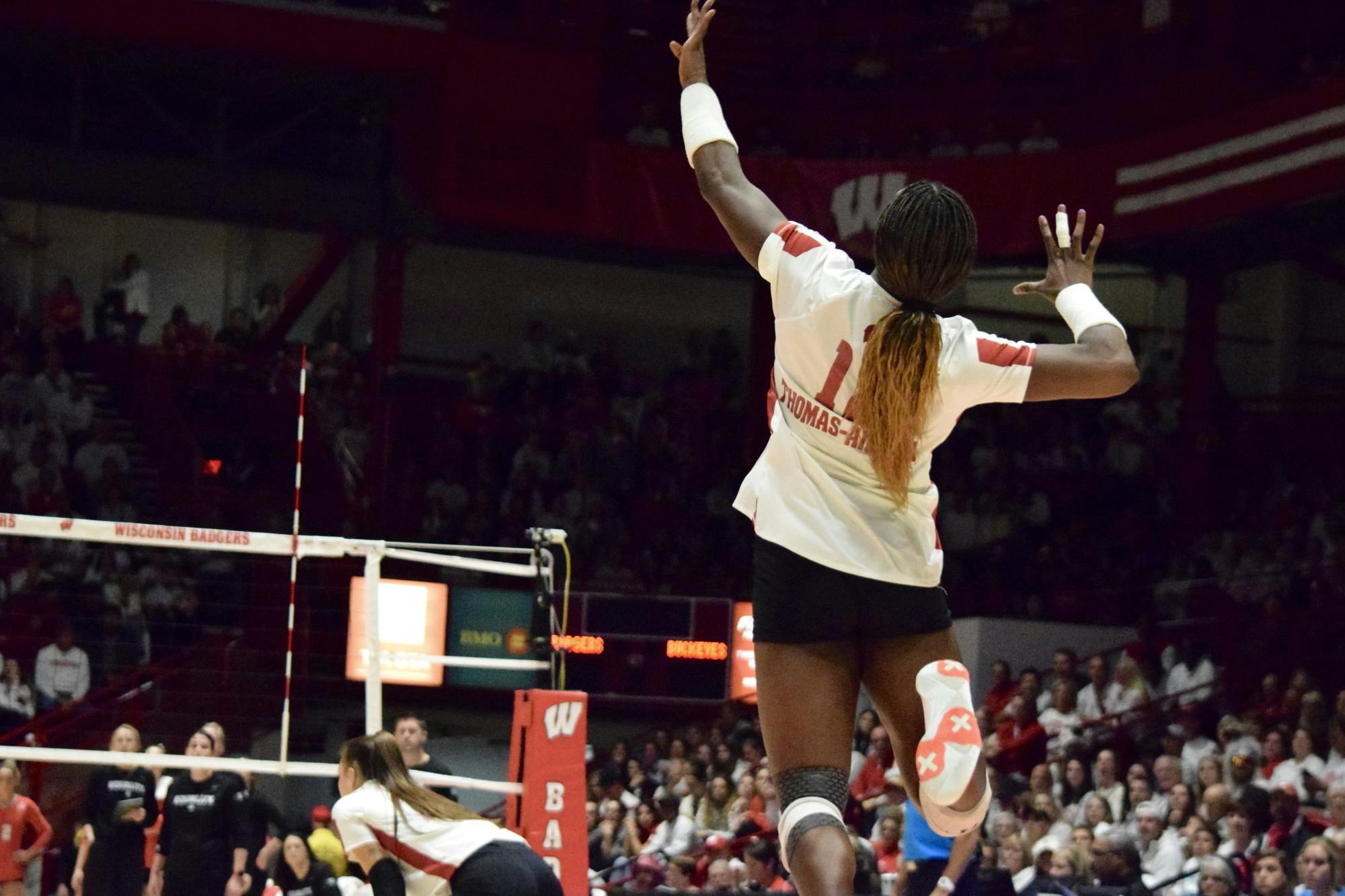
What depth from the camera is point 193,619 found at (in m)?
16.9

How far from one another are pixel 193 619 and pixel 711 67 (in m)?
7.95

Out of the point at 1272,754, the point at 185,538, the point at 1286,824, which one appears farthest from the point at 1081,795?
the point at 185,538

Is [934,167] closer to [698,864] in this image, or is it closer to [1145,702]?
[1145,702]

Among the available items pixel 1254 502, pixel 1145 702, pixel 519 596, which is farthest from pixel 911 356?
pixel 1254 502

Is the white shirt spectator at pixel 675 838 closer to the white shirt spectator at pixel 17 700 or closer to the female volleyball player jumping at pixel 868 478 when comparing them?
the white shirt spectator at pixel 17 700

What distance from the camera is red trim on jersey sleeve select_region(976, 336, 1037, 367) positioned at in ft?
11.4

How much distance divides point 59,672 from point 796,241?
12.7 meters

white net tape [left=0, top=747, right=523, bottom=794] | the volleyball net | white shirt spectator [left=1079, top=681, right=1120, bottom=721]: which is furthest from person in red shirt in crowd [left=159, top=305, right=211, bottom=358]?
white net tape [left=0, top=747, right=523, bottom=794]

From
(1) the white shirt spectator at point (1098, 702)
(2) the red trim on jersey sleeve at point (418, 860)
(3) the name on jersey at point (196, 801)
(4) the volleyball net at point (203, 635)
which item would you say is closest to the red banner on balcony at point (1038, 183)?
(4) the volleyball net at point (203, 635)

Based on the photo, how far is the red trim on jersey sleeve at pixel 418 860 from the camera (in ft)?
18.7

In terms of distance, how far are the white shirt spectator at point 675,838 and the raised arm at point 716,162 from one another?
11089 millimetres

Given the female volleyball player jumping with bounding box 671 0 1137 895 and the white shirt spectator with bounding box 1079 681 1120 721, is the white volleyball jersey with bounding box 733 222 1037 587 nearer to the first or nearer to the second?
the female volleyball player jumping with bounding box 671 0 1137 895

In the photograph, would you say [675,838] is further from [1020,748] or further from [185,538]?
[185,538]

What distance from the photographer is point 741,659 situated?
1784 cm
